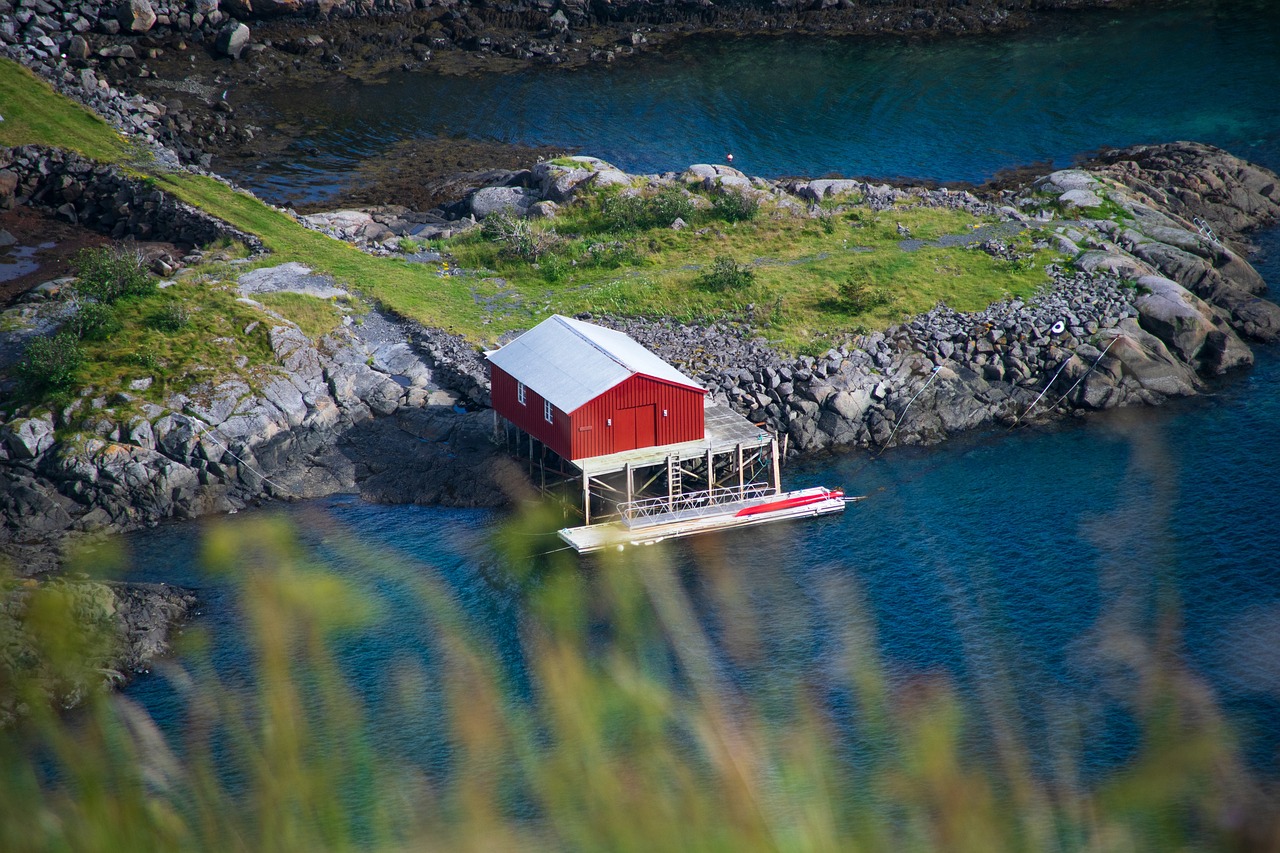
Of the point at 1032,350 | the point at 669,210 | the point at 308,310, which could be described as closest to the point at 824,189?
the point at 669,210

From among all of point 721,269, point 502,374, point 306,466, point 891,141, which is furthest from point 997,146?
point 306,466

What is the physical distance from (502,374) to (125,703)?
2260 centimetres

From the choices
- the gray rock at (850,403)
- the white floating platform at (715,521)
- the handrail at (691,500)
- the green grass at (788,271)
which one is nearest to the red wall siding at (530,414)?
the white floating platform at (715,521)

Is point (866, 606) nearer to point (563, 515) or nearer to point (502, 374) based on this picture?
point (563, 515)

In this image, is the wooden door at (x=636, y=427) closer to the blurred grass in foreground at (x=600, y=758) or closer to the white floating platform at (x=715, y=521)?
the white floating platform at (x=715, y=521)

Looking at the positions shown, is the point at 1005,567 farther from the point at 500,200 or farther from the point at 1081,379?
the point at 500,200

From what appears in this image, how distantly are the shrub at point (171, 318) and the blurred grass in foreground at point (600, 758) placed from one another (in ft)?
64.7

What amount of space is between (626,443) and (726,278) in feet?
59.2

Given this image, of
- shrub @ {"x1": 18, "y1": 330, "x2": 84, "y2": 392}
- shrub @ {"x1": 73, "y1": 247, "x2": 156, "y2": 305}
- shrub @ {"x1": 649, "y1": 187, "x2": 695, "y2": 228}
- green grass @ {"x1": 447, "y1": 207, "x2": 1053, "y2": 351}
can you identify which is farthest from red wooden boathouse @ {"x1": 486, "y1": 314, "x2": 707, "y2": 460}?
shrub @ {"x1": 649, "y1": 187, "x2": 695, "y2": 228}

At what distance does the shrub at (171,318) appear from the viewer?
62594 mm

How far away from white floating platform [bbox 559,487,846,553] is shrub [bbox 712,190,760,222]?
88.1ft

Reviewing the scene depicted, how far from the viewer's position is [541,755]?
4038cm

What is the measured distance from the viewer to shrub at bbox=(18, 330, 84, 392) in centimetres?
5797

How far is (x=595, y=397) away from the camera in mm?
54031
